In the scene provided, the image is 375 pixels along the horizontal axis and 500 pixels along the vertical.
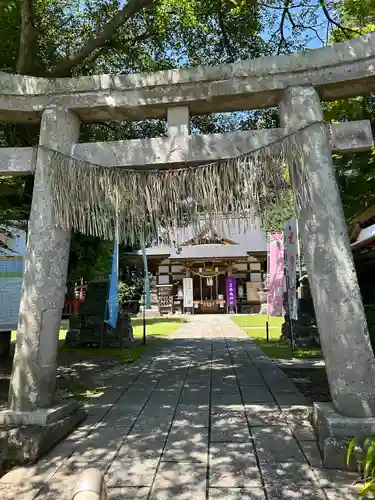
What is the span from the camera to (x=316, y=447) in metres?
3.85

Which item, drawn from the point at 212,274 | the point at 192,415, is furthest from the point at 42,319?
the point at 212,274

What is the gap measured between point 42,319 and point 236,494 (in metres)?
2.49

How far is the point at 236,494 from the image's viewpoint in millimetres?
3059

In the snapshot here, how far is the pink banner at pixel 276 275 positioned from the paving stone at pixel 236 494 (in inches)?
338

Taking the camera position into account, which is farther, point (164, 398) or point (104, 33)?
point (104, 33)

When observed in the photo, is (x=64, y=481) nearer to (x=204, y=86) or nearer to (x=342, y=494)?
(x=342, y=494)

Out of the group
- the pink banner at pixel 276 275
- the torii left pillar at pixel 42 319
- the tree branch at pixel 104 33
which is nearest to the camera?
the torii left pillar at pixel 42 319

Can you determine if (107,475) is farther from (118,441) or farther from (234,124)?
Result: (234,124)

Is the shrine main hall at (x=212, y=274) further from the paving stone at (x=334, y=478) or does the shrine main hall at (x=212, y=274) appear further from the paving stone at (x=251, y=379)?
the paving stone at (x=334, y=478)

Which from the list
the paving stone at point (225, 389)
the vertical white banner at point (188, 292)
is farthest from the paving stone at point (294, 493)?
the vertical white banner at point (188, 292)

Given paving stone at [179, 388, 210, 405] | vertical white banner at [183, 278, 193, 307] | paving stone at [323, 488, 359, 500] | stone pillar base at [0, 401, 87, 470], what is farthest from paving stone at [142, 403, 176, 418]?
vertical white banner at [183, 278, 193, 307]

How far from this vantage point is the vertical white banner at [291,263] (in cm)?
895

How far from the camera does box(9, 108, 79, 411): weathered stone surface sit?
160 inches

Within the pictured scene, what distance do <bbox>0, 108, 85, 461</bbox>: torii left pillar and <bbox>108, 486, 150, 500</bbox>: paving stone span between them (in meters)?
1.03
